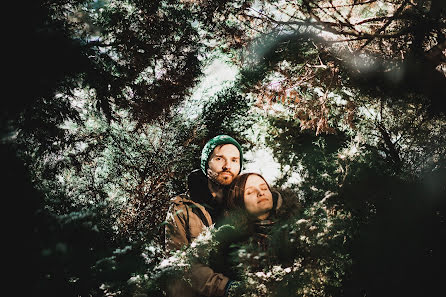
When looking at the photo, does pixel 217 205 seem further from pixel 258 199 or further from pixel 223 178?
pixel 258 199

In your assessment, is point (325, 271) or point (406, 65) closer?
point (325, 271)

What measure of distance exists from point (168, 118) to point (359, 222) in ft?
15.7

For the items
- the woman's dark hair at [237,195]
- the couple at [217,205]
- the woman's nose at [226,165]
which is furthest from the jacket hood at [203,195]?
the woman's nose at [226,165]

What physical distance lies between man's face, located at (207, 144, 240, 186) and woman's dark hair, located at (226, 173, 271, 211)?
0.41ft

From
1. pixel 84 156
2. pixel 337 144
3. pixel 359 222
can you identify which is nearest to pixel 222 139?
pixel 359 222

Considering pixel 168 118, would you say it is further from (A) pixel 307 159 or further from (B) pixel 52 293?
(B) pixel 52 293

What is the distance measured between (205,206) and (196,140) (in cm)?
401

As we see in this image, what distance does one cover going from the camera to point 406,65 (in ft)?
10.8

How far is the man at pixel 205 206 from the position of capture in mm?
1884

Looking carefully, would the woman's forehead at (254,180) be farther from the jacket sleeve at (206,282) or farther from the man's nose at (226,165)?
the jacket sleeve at (206,282)

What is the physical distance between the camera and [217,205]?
8.14ft

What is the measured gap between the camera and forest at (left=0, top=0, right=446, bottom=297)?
4.94 feet

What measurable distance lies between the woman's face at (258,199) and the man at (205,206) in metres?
0.27

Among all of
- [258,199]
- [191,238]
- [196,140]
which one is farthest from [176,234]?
[196,140]
